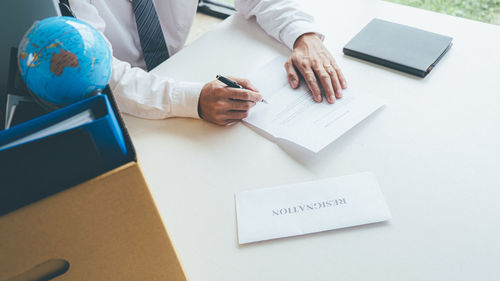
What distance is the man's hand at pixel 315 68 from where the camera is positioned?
36.2 inches

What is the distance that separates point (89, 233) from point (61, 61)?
22 centimetres

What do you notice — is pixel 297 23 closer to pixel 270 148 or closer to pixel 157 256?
pixel 270 148

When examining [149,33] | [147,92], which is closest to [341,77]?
[147,92]

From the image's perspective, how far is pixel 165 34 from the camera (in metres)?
1.42

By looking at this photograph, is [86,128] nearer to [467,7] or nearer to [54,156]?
[54,156]

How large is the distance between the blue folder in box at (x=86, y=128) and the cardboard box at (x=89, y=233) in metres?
0.02

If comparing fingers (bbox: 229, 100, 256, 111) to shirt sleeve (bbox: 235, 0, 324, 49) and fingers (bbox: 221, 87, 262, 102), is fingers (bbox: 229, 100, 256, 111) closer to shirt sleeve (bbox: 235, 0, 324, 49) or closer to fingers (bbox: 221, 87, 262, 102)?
fingers (bbox: 221, 87, 262, 102)

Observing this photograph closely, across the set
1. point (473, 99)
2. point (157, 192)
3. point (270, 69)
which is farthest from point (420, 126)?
point (157, 192)

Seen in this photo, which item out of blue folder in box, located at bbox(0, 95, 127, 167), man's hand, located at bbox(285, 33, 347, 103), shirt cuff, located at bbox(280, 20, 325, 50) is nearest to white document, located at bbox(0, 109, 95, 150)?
blue folder in box, located at bbox(0, 95, 127, 167)

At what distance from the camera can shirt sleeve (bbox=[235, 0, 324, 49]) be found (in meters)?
1.09

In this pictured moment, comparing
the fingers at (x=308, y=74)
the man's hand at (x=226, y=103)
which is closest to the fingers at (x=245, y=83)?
the man's hand at (x=226, y=103)

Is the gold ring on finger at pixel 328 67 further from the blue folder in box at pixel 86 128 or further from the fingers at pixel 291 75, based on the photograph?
the blue folder in box at pixel 86 128

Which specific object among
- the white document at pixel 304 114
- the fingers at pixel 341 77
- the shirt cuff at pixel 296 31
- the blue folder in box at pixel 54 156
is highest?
the blue folder in box at pixel 54 156

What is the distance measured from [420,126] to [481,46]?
41 centimetres
